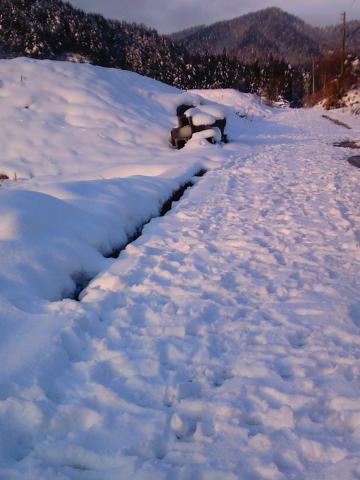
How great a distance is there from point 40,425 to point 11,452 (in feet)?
0.62

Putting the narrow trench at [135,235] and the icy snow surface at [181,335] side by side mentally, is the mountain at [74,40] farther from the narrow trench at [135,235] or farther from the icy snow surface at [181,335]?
the icy snow surface at [181,335]

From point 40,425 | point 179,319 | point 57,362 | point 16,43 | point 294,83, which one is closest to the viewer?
point 40,425

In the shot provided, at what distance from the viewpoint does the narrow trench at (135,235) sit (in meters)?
3.78

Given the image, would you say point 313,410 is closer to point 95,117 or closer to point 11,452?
point 11,452

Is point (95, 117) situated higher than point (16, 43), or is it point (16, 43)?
point (16, 43)

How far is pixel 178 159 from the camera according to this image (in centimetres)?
1062

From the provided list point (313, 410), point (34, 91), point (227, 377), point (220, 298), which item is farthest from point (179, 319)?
point (34, 91)

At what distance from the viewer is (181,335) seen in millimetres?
2963

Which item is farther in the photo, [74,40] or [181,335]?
[74,40]

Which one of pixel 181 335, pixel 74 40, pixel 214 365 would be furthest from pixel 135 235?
pixel 74 40

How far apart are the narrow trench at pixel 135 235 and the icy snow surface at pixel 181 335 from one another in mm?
117

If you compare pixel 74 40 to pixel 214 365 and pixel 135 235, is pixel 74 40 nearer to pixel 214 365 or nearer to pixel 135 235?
pixel 135 235

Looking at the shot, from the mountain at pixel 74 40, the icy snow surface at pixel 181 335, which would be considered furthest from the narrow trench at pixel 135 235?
the mountain at pixel 74 40

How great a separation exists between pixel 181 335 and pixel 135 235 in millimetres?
2674
